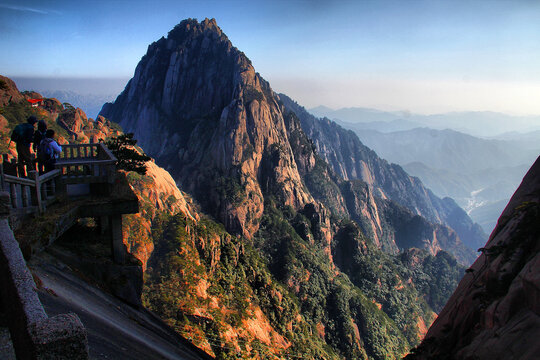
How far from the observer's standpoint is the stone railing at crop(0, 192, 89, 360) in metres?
3.90

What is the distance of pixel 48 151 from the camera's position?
12.0 metres

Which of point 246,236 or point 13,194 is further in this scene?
point 246,236

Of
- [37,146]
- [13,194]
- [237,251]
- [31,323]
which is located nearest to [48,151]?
[37,146]

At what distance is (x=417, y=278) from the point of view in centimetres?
12175

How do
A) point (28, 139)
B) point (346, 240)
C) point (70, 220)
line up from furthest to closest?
1. point (346, 240)
2. point (28, 139)
3. point (70, 220)

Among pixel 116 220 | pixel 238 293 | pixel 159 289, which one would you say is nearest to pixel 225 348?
pixel 159 289

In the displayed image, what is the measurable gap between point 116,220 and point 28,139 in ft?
13.7

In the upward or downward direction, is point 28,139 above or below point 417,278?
above

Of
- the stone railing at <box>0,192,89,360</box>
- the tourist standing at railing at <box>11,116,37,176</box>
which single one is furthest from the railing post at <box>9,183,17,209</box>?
the stone railing at <box>0,192,89,360</box>

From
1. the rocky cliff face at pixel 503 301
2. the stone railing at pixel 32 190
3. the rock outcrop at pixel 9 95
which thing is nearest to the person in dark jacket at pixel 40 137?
the stone railing at pixel 32 190

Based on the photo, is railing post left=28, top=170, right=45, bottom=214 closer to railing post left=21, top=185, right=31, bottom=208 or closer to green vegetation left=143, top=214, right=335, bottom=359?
railing post left=21, top=185, right=31, bottom=208

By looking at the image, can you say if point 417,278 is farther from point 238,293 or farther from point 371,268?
point 238,293

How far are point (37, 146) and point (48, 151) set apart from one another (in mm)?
784

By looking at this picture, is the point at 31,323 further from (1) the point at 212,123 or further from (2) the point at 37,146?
(1) the point at 212,123
